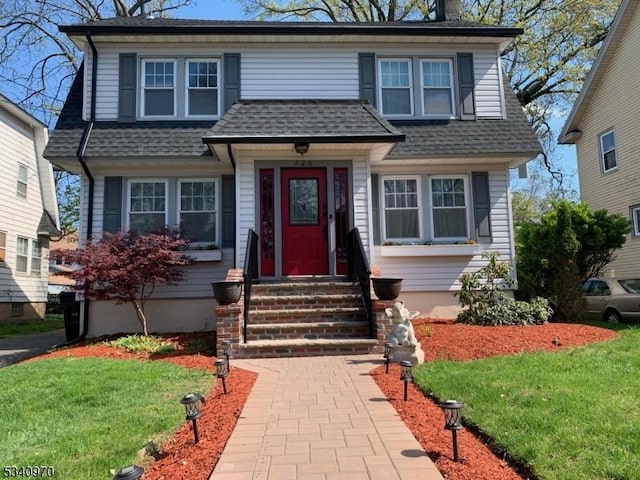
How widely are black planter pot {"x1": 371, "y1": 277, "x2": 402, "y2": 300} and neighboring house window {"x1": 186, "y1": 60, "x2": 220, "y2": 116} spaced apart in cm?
598

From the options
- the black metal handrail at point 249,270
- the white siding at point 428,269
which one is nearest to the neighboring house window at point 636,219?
the white siding at point 428,269

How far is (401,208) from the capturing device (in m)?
10.7

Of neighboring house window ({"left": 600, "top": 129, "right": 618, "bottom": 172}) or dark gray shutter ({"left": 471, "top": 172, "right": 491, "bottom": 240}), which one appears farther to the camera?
neighboring house window ({"left": 600, "top": 129, "right": 618, "bottom": 172})

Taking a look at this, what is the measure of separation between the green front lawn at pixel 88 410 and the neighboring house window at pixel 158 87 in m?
6.09

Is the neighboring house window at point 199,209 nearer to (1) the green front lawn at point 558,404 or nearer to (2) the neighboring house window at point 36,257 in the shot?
(1) the green front lawn at point 558,404

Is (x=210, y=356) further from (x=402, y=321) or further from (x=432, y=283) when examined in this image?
(x=432, y=283)

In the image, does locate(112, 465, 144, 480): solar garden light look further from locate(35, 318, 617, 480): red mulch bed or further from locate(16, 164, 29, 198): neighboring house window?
locate(16, 164, 29, 198): neighboring house window

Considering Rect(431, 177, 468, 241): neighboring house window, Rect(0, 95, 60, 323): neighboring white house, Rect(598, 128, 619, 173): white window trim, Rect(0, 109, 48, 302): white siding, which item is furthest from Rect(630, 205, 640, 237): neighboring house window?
Rect(0, 109, 48, 302): white siding

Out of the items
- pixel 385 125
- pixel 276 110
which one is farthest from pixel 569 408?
pixel 276 110

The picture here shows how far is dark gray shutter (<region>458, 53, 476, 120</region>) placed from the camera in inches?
435

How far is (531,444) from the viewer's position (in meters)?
3.36

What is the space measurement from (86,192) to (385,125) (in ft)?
21.5

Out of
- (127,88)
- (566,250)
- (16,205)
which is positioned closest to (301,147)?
(127,88)

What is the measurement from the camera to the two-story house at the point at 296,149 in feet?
31.9
